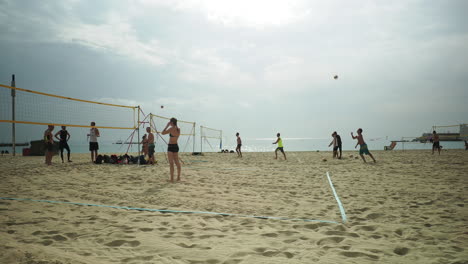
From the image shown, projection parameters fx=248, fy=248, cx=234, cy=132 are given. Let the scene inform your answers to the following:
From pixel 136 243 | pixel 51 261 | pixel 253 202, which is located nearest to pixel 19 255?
pixel 51 261

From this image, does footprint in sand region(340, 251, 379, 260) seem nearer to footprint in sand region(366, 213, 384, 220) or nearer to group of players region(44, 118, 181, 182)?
footprint in sand region(366, 213, 384, 220)

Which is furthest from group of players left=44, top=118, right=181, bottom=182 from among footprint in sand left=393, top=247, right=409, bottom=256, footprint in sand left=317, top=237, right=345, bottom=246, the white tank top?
footprint in sand left=393, top=247, right=409, bottom=256

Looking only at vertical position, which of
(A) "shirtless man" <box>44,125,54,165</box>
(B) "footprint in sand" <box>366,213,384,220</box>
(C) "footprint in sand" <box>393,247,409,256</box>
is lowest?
(B) "footprint in sand" <box>366,213,384,220</box>

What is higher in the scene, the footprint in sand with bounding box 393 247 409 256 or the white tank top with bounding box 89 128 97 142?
the white tank top with bounding box 89 128 97 142

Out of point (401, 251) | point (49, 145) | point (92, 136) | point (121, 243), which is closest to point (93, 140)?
point (92, 136)

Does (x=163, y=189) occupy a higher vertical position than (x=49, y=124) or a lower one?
lower

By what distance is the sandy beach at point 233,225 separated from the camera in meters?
2.18

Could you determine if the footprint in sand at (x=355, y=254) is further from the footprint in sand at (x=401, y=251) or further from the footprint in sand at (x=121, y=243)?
the footprint in sand at (x=121, y=243)

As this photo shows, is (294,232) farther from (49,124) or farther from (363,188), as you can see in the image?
(49,124)

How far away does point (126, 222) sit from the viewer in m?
3.07

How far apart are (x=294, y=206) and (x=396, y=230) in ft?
4.65

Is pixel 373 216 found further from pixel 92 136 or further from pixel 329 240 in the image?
pixel 92 136

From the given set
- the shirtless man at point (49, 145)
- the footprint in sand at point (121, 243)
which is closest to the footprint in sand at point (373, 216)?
the footprint in sand at point (121, 243)

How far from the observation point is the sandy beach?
2182mm
